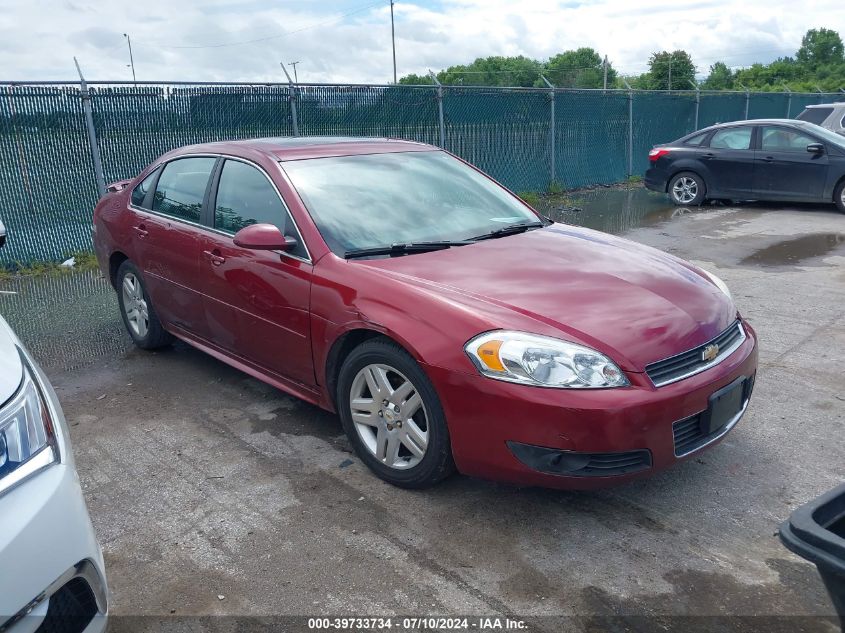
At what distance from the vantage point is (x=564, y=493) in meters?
3.49

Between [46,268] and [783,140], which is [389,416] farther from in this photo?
[783,140]

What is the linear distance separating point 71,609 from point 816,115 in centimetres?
1630

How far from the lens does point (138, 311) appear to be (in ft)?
18.2

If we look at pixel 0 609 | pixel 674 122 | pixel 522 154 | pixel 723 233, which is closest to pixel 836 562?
pixel 0 609

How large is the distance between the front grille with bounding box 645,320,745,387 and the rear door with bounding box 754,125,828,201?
9.51m

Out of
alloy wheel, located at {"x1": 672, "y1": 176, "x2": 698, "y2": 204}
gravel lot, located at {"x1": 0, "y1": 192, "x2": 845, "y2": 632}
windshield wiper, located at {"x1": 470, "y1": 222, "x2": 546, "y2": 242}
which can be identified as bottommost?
gravel lot, located at {"x1": 0, "y1": 192, "x2": 845, "y2": 632}

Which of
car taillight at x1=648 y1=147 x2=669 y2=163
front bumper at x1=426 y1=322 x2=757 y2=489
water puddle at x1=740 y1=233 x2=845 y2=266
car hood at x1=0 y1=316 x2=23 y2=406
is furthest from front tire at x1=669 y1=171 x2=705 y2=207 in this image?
car hood at x1=0 y1=316 x2=23 y2=406

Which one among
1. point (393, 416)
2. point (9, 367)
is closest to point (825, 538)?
point (393, 416)

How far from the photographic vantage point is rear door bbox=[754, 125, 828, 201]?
11.5 meters

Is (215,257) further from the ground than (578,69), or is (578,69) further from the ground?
(578,69)

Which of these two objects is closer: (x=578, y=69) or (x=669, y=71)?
(x=669, y=71)

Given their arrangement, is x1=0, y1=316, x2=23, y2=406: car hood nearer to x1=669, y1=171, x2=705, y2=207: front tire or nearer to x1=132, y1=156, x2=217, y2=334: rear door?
x1=132, y1=156, x2=217, y2=334: rear door

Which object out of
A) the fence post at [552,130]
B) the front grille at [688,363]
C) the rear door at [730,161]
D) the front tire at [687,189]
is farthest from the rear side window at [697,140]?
the front grille at [688,363]

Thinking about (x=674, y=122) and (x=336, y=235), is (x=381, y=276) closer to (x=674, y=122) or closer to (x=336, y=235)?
(x=336, y=235)
